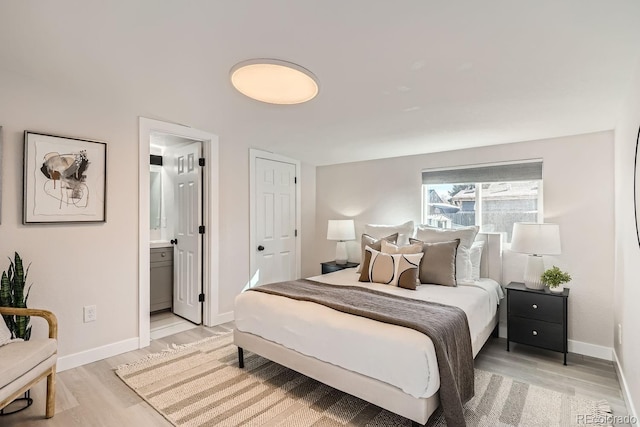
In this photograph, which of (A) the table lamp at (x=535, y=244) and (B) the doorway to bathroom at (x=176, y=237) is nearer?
(A) the table lamp at (x=535, y=244)

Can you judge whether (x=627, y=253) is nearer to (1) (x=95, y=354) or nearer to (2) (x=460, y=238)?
(2) (x=460, y=238)

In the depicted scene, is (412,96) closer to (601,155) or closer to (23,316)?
(601,155)

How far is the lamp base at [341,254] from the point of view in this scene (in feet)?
14.7

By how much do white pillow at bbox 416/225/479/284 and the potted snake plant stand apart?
3.38 meters

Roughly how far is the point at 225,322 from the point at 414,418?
265 cm

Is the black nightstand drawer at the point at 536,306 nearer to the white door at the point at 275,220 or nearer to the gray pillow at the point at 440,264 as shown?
the gray pillow at the point at 440,264

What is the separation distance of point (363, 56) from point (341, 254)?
291 centimetres

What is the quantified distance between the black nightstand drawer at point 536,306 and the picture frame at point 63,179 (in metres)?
3.73

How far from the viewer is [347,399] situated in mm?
2227

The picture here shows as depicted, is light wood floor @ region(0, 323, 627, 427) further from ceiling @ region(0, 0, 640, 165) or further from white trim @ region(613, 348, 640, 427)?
ceiling @ region(0, 0, 640, 165)

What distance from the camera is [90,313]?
2.75 m

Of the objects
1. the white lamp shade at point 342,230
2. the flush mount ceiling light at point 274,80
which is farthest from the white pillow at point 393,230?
the flush mount ceiling light at point 274,80

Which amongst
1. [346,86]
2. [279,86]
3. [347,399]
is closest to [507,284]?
[347,399]

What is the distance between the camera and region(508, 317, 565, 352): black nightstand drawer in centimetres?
274
